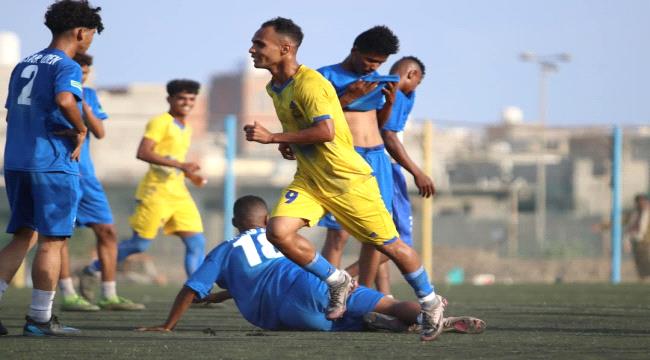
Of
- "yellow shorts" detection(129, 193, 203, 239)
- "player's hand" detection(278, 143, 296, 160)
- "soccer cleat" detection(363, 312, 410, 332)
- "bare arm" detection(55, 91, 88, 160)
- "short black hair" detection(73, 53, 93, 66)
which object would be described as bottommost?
"soccer cleat" detection(363, 312, 410, 332)

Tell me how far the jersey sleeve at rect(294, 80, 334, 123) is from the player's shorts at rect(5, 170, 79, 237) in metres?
1.44

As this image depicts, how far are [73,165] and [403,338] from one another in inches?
85.3

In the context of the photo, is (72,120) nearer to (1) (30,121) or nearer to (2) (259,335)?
(1) (30,121)

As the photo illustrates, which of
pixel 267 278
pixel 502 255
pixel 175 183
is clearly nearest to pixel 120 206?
pixel 502 255

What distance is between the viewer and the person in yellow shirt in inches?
427

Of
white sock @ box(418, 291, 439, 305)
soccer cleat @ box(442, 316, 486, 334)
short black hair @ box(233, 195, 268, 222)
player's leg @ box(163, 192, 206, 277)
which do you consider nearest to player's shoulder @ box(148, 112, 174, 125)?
player's leg @ box(163, 192, 206, 277)

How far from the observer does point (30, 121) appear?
22.3ft

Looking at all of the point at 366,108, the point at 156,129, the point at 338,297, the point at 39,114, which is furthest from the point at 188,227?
the point at 338,297

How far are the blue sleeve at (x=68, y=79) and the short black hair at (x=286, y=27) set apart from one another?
1.12 m

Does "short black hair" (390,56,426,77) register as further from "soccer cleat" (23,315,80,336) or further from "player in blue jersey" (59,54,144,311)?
"soccer cleat" (23,315,80,336)

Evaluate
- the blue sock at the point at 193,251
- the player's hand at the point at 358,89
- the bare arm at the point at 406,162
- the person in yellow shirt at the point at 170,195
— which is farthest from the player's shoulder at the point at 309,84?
the blue sock at the point at 193,251

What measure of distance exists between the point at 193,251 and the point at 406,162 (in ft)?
10.0

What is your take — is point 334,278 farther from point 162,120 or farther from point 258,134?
point 162,120

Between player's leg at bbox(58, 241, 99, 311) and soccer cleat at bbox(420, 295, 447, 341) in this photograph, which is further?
player's leg at bbox(58, 241, 99, 311)
